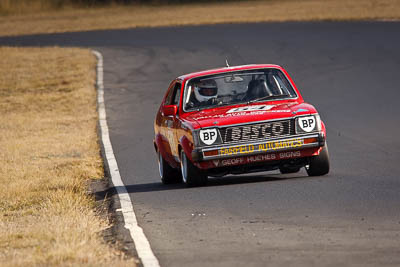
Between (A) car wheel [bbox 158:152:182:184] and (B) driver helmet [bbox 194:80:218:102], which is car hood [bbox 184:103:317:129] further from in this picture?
(A) car wheel [bbox 158:152:182:184]

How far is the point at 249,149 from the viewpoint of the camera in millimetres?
12133

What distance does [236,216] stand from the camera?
33.2ft

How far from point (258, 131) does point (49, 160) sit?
6.67 meters

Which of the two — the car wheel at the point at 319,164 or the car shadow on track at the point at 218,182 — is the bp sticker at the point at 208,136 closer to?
the car shadow on track at the point at 218,182

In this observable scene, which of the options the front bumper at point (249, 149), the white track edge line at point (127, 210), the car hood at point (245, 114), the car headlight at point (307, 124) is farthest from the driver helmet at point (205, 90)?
the white track edge line at point (127, 210)

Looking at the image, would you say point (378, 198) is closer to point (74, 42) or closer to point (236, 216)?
point (236, 216)

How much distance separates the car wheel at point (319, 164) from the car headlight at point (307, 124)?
1.16 feet

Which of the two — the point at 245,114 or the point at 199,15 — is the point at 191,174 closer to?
the point at 245,114

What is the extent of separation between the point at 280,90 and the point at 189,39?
92.2 feet

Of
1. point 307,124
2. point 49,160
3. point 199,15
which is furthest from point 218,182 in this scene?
point 199,15

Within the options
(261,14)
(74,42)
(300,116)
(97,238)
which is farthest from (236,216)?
(261,14)

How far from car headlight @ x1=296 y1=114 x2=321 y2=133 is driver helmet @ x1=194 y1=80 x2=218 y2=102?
1.46 metres

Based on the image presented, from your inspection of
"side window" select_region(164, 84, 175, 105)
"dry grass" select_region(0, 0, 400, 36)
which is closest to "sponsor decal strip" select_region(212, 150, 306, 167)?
"side window" select_region(164, 84, 175, 105)

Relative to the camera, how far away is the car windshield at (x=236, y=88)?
43.3ft
